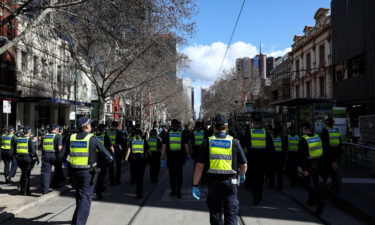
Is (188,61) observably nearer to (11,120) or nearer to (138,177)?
(11,120)

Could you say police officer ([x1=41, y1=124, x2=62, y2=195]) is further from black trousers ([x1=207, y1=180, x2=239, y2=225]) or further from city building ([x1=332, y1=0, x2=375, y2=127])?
city building ([x1=332, y1=0, x2=375, y2=127])

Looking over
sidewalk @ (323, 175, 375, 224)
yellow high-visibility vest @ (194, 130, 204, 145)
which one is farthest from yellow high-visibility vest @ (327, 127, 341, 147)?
yellow high-visibility vest @ (194, 130, 204, 145)

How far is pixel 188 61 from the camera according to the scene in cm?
2655

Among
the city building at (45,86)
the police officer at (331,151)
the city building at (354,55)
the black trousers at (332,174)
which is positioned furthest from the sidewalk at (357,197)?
the city building at (45,86)

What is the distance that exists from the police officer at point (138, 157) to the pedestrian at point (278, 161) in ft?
11.7

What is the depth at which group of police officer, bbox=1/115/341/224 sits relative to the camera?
192 inches

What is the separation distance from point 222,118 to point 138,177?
4.30 metres

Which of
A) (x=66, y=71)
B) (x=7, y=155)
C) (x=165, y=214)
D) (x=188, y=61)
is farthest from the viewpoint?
(x=66, y=71)

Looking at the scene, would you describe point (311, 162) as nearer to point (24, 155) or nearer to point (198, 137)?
point (198, 137)

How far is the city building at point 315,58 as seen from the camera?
3098cm

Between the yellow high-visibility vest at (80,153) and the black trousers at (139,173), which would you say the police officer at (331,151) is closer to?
the black trousers at (139,173)

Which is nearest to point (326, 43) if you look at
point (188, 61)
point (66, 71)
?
point (188, 61)

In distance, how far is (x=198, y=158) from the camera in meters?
4.96

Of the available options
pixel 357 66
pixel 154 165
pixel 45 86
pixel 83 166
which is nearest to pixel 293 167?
pixel 154 165
